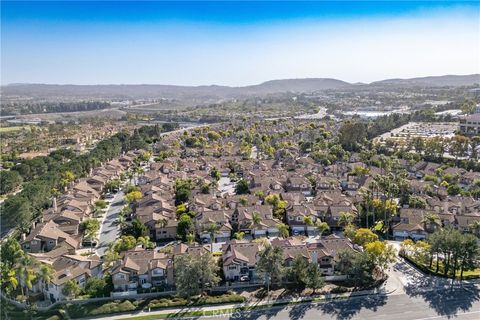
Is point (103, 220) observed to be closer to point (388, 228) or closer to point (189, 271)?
point (189, 271)

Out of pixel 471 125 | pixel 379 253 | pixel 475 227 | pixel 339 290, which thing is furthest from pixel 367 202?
pixel 471 125

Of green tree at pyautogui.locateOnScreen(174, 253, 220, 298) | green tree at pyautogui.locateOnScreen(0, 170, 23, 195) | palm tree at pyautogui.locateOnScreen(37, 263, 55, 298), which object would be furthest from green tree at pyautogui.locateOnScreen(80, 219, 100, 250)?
green tree at pyautogui.locateOnScreen(0, 170, 23, 195)

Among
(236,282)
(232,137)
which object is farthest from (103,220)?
(232,137)

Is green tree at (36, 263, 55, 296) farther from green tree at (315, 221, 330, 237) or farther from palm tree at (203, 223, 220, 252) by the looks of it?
green tree at (315, 221, 330, 237)

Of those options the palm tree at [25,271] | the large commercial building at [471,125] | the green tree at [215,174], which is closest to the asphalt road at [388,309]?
the palm tree at [25,271]

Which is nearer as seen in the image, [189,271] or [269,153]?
[189,271]
